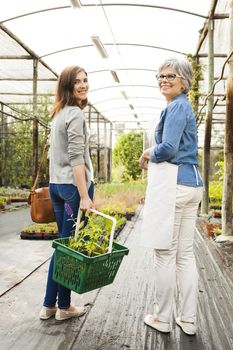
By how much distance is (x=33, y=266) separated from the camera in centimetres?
386

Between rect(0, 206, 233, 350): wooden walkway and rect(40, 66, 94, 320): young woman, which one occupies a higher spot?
rect(40, 66, 94, 320): young woman

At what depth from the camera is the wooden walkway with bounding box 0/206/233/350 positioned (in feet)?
7.39

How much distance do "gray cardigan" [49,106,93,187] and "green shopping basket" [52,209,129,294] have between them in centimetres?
31

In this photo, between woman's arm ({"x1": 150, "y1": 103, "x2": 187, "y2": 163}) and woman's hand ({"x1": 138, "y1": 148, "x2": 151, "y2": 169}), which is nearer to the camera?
woman's arm ({"x1": 150, "y1": 103, "x2": 187, "y2": 163})

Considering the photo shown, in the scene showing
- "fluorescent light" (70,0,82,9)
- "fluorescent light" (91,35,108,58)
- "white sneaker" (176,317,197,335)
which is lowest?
"white sneaker" (176,317,197,335)

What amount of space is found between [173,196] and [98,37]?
5526 mm

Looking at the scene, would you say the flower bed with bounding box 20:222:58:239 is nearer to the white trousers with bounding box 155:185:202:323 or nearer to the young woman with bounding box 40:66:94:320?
the young woman with bounding box 40:66:94:320

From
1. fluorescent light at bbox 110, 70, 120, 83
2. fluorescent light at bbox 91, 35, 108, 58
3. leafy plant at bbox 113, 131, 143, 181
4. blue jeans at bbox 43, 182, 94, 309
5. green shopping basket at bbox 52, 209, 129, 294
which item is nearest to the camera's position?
green shopping basket at bbox 52, 209, 129, 294

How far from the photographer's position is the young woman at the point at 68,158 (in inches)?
94.3

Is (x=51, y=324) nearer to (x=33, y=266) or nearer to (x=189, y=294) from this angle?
(x=189, y=294)

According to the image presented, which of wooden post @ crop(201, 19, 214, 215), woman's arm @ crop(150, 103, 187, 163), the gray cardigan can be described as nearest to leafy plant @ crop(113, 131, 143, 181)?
wooden post @ crop(201, 19, 214, 215)

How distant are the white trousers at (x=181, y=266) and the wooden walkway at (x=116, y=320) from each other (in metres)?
0.15

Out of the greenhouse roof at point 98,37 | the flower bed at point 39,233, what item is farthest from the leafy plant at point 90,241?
the flower bed at point 39,233

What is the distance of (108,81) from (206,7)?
226 inches
